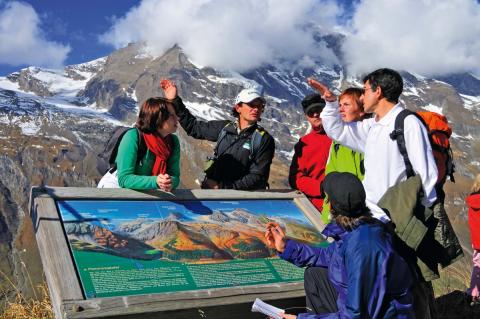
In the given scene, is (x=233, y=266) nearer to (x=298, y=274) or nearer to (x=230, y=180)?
(x=298, y=274)

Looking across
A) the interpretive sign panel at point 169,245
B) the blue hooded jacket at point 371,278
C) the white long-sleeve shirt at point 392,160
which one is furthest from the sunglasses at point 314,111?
the blue hooded jacket at point 371,278

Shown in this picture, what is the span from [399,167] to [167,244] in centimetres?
257

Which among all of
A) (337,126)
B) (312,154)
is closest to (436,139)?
(337,126)

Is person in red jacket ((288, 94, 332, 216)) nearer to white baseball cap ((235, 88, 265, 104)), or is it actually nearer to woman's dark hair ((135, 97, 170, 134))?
white baseball cap ((235, 88, 265, 104))

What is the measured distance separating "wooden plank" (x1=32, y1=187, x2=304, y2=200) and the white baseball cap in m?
1.47

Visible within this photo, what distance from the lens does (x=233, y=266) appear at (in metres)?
5.53

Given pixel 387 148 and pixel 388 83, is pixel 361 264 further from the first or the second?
pixel 388 83

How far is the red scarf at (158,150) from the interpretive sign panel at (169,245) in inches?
22.2

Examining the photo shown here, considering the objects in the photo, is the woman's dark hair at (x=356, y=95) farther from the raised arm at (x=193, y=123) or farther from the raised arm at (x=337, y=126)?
the raised arm at (x=193, y=123)

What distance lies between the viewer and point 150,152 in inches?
262

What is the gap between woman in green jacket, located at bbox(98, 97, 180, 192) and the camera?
6305 mm

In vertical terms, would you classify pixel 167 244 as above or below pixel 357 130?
below

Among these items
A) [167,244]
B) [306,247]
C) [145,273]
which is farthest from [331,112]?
[145,273]

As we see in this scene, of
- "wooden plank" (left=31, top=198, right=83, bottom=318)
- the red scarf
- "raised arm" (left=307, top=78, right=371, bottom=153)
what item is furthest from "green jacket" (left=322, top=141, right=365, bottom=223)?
"wooden plank" (left=31, top=198, right=83, bottom=318)
